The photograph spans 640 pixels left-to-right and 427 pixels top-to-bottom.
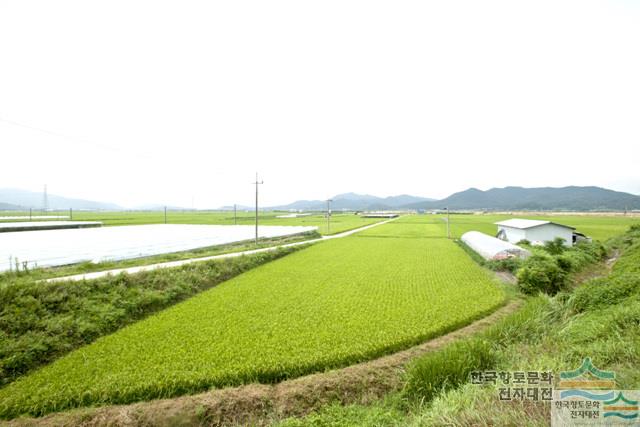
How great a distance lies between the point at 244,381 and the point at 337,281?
8521 millimetres

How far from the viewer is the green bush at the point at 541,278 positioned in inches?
495

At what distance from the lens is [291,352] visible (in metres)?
7.12

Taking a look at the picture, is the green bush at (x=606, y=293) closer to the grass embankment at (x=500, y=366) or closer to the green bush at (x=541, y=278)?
the grass embankment at (x=500, y=366)

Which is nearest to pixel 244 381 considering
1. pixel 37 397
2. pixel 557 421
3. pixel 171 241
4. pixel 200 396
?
pixel 200 396

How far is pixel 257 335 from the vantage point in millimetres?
8133

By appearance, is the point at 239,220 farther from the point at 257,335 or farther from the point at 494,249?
the point at 257,335

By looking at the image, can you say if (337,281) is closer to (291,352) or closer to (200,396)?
(291,352)

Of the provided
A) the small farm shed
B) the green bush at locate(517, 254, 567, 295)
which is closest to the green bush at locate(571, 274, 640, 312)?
the green bush at locate(517, 254, 567, 295)

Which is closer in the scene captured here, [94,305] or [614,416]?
[614,416]

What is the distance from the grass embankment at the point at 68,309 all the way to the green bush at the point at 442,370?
841 cm

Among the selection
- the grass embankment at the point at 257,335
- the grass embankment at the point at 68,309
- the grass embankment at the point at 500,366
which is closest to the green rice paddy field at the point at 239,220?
the grass embankment at the point at 257,335

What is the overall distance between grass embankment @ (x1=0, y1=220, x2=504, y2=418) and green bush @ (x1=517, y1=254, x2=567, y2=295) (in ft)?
4.02

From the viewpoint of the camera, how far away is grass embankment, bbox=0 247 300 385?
23.8 ft

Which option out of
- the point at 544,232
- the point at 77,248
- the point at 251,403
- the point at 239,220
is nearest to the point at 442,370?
the point at 251,403
